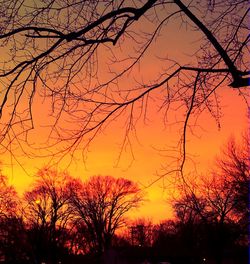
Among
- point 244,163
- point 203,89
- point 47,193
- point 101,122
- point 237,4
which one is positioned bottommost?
point 101,122

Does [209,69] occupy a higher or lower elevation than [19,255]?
lower

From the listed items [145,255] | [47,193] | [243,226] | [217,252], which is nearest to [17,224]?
[47,193]

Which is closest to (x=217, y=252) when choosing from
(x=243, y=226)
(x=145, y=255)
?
(x=243, y=226)

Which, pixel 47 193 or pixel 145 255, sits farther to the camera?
pixel 145 255

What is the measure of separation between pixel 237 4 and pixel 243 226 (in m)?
30.8

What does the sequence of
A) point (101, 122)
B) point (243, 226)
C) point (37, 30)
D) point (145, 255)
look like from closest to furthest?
point (37, 30) < point (101, 122) < point (243, 226) < point (145, 255)

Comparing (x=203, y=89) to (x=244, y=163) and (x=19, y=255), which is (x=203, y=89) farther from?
(x=19, y=255)

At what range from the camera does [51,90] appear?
6.65 meters

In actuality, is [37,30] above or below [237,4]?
below

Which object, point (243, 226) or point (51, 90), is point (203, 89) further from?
point (243, 226)

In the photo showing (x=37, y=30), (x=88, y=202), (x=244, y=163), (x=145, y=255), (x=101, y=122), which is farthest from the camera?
(x=145, y=255)

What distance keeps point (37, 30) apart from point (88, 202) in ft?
196

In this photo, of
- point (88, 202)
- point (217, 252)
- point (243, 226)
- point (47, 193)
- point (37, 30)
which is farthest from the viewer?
point (88, 202)

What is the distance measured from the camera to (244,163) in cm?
3200
